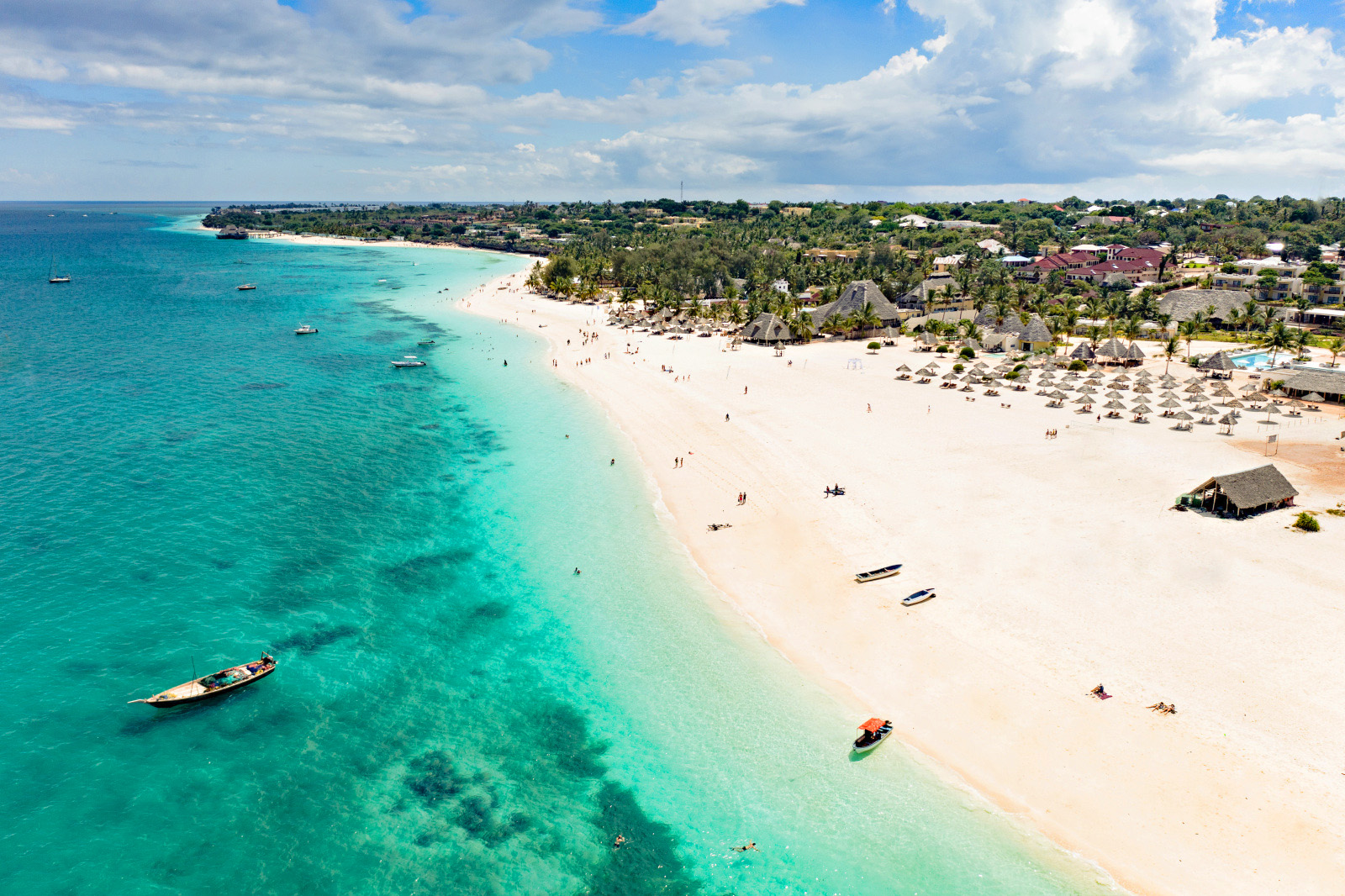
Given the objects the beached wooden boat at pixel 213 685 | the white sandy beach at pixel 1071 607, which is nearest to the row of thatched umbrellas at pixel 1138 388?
the white sandy beach at pixel 1071 607

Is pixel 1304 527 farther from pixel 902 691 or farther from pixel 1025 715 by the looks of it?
pixel 902 691

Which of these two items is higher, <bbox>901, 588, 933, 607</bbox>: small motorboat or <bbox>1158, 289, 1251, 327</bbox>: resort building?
<bbox>1158, 289, 1251, 327</bbox>: resort building

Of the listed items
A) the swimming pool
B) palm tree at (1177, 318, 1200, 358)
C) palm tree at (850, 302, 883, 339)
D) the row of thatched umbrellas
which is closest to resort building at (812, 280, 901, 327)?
palm tree at (850, 302, 883, 339)

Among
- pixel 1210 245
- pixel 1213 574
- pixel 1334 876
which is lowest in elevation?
pixel 1334 876

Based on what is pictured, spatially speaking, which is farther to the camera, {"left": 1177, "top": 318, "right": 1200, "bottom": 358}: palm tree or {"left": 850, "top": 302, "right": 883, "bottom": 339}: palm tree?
{"left": 850, "top": 302, "right": 883, "bottom": 339}: palm tree

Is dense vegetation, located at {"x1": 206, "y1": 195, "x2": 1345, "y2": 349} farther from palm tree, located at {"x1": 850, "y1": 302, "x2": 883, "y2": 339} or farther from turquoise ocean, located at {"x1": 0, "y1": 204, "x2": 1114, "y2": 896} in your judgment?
turquoise ocean, located at {"x1": 0, "y1": 204, "x2": 1114, "y2": 896}

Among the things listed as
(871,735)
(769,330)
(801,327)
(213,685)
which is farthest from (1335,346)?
(213,685)

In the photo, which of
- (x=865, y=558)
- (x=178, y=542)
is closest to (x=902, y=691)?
(x=865, y=558)
